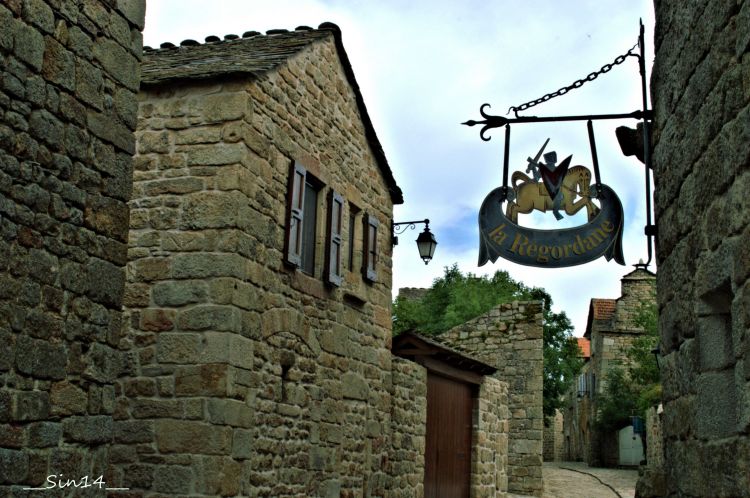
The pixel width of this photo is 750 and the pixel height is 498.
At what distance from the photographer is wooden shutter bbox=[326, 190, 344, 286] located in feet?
33.2

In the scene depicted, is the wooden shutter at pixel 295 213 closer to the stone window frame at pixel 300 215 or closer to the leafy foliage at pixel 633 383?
the stone window frame at pixel 300 215

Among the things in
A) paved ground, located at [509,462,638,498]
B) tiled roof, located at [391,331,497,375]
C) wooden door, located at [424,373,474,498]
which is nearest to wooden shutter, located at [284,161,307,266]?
tiled roof, located at [391,331,497,375]

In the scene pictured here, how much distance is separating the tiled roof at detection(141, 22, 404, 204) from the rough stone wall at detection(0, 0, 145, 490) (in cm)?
285

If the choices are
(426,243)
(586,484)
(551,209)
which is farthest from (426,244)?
(586,484)

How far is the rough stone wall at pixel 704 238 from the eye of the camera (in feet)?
12.9

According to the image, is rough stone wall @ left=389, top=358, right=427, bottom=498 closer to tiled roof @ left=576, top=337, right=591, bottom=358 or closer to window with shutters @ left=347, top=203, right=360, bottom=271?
window with shutters @ left=347, top=203, right=360, bottom=271

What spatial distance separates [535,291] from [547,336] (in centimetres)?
295

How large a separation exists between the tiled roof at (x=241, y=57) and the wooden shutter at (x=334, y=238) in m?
1.63

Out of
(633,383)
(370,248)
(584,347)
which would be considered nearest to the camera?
(370,248)

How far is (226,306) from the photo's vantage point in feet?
26.8

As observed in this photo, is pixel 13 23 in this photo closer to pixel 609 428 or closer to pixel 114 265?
pixel 114 265

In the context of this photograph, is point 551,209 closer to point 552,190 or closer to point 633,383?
point 552,190

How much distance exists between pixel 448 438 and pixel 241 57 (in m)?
7.21

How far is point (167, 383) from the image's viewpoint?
8.18m
